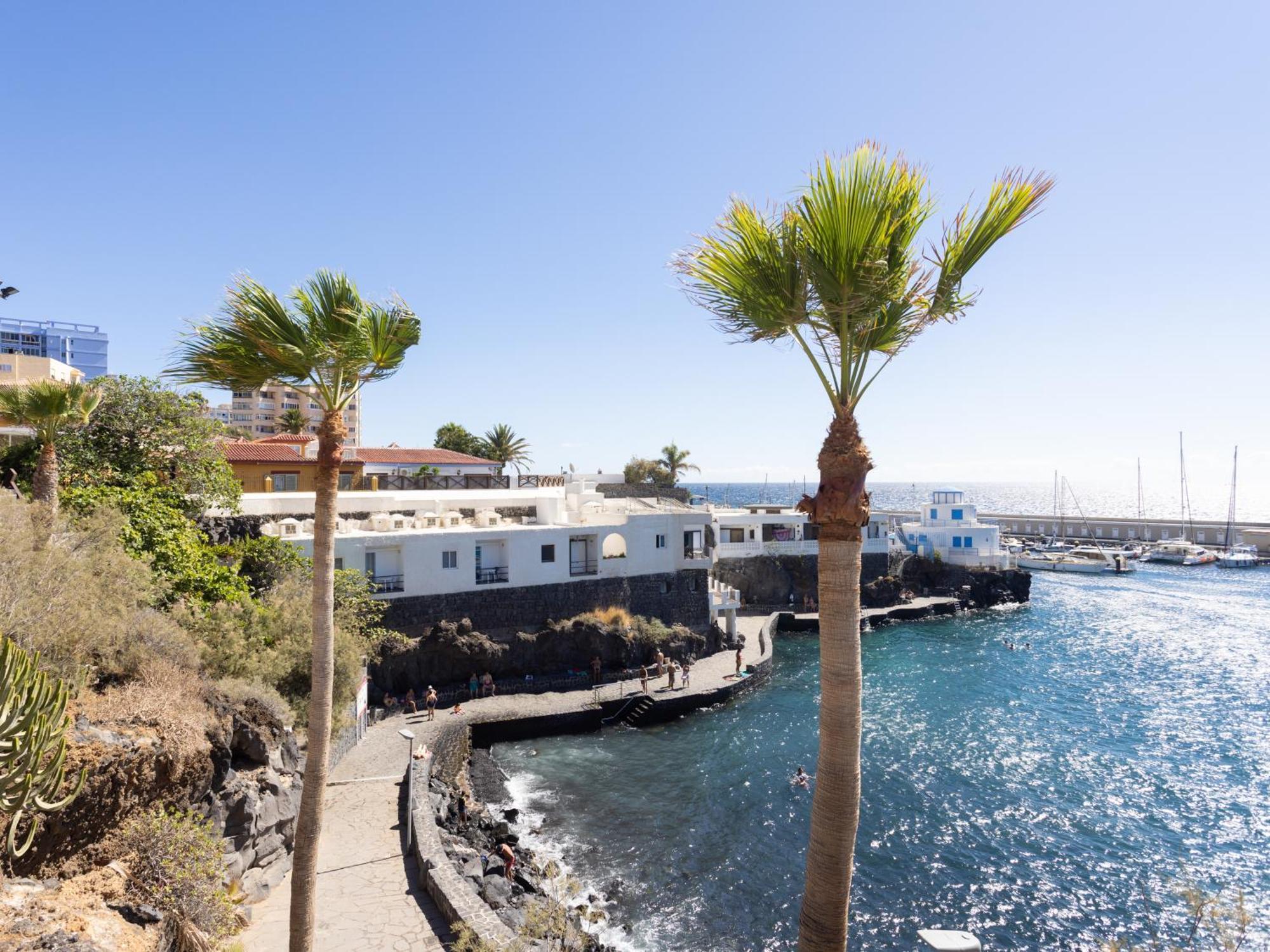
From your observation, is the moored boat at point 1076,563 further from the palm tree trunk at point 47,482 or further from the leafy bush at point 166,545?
the palm tree trunk at point 47,482

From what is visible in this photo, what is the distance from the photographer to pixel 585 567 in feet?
104

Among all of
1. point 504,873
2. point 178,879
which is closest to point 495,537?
point 504,873

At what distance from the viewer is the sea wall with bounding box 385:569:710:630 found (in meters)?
26.9

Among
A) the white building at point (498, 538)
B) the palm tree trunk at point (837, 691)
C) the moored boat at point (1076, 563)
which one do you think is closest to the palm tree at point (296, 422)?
the white building at point (498, 538)

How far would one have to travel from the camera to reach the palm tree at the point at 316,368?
23.7ft

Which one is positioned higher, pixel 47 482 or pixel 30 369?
pixel 30 369

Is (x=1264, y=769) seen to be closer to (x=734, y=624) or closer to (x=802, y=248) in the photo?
(x=734, y=624)

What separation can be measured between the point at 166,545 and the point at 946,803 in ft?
73.0

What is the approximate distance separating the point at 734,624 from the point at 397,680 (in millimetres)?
18239

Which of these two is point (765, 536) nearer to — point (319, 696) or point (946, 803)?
point (946, 803)

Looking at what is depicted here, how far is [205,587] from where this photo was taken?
16.0 meters

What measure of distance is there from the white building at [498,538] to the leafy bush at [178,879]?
15.2 metres

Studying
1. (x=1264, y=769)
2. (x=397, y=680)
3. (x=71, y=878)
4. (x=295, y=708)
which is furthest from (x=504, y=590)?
(x=1264, y=769)

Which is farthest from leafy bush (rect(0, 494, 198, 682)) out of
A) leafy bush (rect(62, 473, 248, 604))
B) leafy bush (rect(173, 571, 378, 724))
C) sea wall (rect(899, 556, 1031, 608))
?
sea wall (rect(899, 556, 1031, 608))
